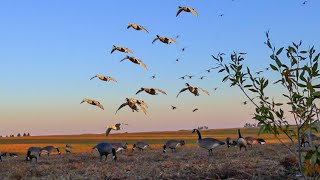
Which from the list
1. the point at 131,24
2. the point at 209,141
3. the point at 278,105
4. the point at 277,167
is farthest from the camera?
the point at 209,141

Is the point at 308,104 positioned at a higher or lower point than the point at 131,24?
lower

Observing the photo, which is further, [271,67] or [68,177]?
[68,177]

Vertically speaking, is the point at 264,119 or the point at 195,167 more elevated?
the point at 264,119

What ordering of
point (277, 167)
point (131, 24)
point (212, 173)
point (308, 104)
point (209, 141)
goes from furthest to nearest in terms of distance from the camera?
point (209, 141) < point (277, 167) < point (212, 173) < point (131, 24) < point (308, 104)

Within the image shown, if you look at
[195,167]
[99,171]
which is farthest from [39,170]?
[195,167]

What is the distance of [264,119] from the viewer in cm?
719

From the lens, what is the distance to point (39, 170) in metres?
19.3

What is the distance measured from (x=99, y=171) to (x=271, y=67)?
13.2 metres

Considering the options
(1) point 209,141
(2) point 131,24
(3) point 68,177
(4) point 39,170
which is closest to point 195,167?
(3) point 68,177

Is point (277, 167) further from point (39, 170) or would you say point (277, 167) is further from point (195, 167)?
point (39, 170)

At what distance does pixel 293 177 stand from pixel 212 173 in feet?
10.4

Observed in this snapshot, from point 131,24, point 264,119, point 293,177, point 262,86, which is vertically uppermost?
point 131,24

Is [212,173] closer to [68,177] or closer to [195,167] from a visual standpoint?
[195,167]

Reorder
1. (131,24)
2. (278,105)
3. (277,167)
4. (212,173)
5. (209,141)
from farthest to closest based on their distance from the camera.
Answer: (209,141)
(277,167)
(212,173)
(131,24)
(278,105)
